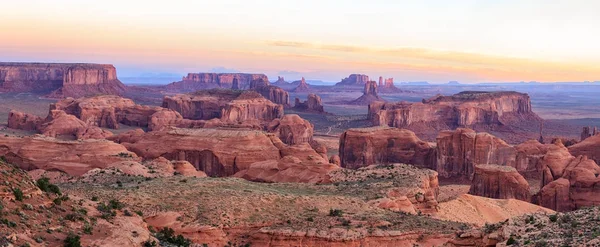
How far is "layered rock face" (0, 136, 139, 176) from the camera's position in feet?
154

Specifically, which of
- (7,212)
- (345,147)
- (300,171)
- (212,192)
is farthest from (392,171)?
(7,212)

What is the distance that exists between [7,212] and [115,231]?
3783 mm

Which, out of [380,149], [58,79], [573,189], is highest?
[58,79]

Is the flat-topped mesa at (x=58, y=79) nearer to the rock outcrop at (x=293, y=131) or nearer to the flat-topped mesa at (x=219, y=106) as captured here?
the flat-topped mesa at (x=219, y=106)

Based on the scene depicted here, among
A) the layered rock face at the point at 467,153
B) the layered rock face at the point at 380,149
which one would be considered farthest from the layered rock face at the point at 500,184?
the layered rock face at the point at 380,149

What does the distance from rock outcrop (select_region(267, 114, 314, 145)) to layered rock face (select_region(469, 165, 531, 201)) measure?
1283 inches

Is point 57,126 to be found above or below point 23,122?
above

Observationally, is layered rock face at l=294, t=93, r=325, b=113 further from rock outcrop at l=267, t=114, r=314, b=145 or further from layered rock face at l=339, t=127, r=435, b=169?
layered rock face at l=339, t=127, r=435, b=169

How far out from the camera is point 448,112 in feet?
387

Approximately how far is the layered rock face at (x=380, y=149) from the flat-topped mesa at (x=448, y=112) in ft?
121

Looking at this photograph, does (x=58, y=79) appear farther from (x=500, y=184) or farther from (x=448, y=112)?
(x=500, y=184)

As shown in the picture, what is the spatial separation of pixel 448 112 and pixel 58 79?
400ft

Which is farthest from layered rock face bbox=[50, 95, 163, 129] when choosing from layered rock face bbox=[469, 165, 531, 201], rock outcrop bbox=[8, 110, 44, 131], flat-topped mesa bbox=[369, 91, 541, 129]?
layered rock face bbox=[469, 165, 531, 201]

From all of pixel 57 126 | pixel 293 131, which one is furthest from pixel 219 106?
pixel 57 126
